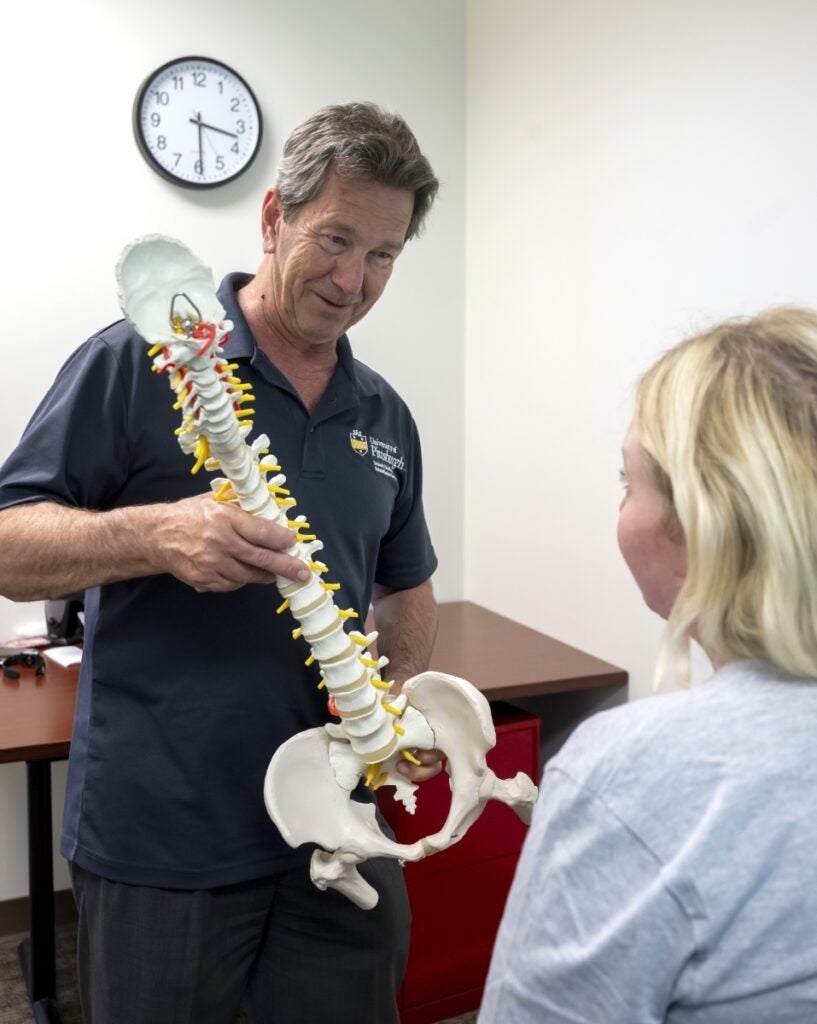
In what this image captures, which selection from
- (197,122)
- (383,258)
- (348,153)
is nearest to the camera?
(348,153)

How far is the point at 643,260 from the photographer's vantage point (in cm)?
234

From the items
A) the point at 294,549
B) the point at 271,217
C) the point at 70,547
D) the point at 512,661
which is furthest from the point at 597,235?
the point at 70,547

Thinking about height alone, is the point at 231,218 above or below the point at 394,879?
above

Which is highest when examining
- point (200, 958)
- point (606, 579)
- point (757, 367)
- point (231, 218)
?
point (231, 218)

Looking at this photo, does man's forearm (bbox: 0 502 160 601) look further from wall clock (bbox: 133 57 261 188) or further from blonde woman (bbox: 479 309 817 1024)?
wall clock (bbox: 133 57 261 188)

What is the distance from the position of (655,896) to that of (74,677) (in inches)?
73.5

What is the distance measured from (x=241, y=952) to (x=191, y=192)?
2.10 meters

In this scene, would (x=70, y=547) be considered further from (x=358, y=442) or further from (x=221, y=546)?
(x=358, y=442)

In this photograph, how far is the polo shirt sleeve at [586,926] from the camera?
708mm

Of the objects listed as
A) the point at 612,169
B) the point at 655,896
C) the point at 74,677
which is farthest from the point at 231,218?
the point at 655,896

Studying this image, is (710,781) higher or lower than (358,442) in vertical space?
lower

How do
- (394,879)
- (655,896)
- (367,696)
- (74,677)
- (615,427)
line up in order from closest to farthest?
(655,896) < (367,696) < (394,879) < (74,677) < (615,427)

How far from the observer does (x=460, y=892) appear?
7.71 feet

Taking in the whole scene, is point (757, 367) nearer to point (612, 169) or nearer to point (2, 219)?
point (612, 169)
